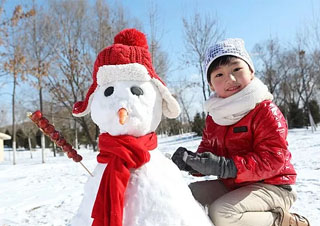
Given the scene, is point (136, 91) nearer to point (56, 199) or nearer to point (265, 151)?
point (265, 151)

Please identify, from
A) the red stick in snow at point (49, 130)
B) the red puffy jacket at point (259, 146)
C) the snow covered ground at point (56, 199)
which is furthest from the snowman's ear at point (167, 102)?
the snow covered ground at point (56, 199)

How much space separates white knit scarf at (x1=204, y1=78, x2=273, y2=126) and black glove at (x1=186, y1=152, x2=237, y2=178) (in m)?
0.31

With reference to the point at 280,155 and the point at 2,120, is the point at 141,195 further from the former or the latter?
the point at 2,120

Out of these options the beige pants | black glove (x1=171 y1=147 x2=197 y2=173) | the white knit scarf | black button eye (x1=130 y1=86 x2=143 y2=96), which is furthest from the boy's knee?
black button eye (x1=130 y1=86 x2=143 y2=96)

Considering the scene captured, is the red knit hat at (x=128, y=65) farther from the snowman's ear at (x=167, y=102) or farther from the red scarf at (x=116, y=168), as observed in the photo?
the red scarf at (x=116, y=168)

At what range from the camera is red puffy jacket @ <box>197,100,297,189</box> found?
1.39 meters

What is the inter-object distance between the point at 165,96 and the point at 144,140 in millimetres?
293

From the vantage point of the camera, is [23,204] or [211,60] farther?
[23,204]

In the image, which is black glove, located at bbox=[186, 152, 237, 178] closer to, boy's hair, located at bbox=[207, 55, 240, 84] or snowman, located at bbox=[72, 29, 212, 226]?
snowman, located at bbox=[72, 29, 212, 226]

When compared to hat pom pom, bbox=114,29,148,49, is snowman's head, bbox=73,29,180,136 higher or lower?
lower

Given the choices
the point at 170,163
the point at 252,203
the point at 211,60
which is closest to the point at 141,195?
the point at 170,163

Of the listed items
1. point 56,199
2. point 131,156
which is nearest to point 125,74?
point 131,156

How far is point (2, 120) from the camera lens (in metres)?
26.2

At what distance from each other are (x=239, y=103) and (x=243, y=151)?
0.29 metres
